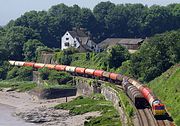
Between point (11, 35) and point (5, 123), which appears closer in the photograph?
point (5, 123)

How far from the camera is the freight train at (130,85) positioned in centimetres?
6669

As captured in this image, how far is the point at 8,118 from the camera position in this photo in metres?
93.6

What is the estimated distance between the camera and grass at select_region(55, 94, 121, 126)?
246 feet

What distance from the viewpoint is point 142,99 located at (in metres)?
75.2

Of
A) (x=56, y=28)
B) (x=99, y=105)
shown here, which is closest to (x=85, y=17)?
(x=56, y=28)

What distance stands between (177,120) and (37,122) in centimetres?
3134

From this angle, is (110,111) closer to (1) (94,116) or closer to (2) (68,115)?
(1) (94,116)

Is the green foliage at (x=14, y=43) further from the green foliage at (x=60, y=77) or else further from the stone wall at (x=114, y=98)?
the stone wall at (x=114, y=98)

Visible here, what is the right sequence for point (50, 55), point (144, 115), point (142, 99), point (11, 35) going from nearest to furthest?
point (144, 115)
point (142, 99)
point (50, 55)
point (11, 35)

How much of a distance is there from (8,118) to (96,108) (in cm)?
1734

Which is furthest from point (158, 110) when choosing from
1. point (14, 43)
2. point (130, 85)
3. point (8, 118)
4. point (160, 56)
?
point (14, 43)

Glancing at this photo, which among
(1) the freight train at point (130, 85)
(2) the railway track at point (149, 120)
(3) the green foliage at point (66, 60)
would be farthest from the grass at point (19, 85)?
(2) the railway track at point (149, 120)

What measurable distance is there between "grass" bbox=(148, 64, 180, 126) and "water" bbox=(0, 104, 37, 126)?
2273 centimetres

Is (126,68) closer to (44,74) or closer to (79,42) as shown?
(44,74)
